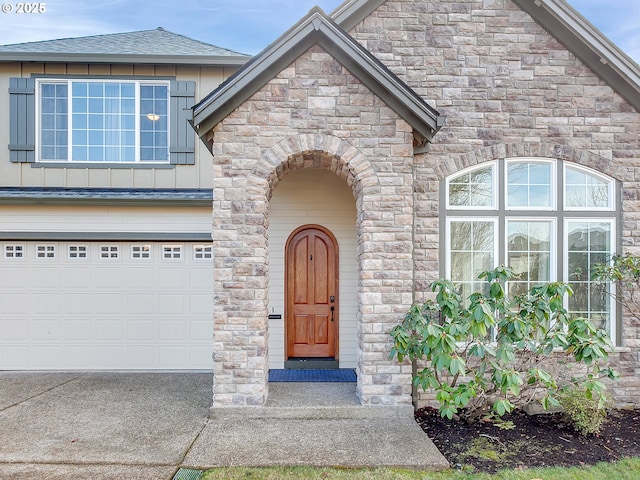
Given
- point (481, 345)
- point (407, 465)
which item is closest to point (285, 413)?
point (407, 465)

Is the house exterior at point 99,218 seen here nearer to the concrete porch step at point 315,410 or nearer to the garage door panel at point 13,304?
the garage door panel at point 13,304

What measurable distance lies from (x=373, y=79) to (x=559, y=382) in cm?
480

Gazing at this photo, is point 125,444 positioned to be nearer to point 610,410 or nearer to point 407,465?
point 407,465

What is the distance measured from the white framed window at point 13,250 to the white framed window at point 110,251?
1.43m

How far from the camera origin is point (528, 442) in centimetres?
430

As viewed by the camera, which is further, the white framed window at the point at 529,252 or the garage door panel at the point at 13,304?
the garage door panel at the point at 13,304

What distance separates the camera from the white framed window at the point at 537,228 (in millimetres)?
5391

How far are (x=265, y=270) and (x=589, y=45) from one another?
5.46 meters

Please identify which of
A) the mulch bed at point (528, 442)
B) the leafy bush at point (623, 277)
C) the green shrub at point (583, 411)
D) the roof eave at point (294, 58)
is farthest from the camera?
the leafy bush at point (623, 277)

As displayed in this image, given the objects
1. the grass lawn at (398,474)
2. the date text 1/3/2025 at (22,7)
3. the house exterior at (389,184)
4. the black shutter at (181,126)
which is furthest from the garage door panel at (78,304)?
the date text 1/3/2025 at (22,7)

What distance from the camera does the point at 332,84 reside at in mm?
4898

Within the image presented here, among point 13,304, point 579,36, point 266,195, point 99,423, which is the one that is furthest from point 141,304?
point 579,36

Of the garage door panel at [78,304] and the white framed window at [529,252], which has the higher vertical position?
the white framed window at [529,252]

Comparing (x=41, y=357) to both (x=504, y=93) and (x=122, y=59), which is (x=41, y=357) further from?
(x=504, y=93)
